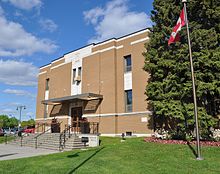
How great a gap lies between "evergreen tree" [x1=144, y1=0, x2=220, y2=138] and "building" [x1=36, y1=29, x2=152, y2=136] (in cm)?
440

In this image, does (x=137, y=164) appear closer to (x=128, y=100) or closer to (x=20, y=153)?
(x=20, y=153)

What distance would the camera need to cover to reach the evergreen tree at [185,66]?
14047 mm

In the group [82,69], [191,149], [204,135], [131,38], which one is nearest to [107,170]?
[191,149]

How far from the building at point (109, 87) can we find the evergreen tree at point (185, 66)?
440cm

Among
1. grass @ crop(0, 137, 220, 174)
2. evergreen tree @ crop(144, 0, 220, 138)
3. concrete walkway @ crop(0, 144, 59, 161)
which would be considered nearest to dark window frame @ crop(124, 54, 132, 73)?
Answer: evergreen tree @ crop(144, 0, 220, 138)

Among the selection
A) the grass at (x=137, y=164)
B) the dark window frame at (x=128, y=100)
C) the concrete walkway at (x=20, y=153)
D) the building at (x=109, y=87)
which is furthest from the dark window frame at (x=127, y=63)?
the grass at (x=137, y=164)

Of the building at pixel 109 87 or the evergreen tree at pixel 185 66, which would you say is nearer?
the evergreen tree at pixel 185 66

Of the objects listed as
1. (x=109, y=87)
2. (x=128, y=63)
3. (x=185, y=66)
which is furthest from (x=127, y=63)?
(x=185, y=66)

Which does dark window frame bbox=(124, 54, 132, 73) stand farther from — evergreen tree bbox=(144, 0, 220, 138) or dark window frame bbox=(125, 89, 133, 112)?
evergreen tree bbox=(144, 0, 220, 138)

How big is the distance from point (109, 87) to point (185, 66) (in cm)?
984

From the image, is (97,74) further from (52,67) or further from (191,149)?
(191,149)

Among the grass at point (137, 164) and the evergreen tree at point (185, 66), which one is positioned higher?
the evergreen tree at point (185, 66)

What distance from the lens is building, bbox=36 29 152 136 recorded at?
21.4 metres

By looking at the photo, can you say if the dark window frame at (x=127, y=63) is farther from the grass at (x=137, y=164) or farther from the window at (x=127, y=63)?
the grass at (x=137, y=164)
